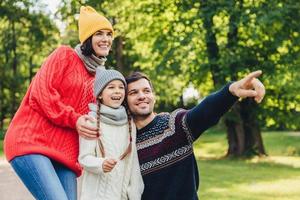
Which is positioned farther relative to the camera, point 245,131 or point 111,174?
point 245,131

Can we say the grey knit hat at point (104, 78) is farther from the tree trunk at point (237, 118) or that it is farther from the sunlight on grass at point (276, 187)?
the tree trunk at point (237, 118)

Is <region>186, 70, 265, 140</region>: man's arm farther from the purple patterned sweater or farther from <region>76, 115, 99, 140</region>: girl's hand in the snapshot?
<region>76, 115, 99, 140</region>: girl's hand

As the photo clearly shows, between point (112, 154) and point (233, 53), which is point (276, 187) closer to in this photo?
point (233, 53)

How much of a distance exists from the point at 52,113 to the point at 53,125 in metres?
0.12

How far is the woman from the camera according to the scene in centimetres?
379

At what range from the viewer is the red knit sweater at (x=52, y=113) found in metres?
3.84

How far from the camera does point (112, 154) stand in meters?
3.58

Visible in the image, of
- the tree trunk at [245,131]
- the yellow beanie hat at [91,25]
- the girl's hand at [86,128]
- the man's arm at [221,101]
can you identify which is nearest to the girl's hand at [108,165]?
the girl's hand at [86,128]

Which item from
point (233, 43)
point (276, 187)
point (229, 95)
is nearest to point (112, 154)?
point (229, 95)

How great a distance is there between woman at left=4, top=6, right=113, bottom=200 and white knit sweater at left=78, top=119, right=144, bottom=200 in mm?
221

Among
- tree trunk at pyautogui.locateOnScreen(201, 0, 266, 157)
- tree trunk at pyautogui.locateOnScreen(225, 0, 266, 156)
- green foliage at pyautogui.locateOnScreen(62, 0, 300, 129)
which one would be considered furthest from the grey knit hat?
tree trunk at pyautogui.locateOnScreen(225, 0, 266, 156)

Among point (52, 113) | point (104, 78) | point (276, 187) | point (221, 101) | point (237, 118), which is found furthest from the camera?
point (237, 118)

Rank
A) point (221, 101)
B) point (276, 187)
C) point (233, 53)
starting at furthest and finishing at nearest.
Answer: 1. point (233, 53)
2. point (276, 187)
3. point (221, 101)

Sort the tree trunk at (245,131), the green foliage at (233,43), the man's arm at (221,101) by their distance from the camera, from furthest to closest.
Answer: the tree trunk at (245,131), the green foliage at (233,43), the man's arm at (221,101)
